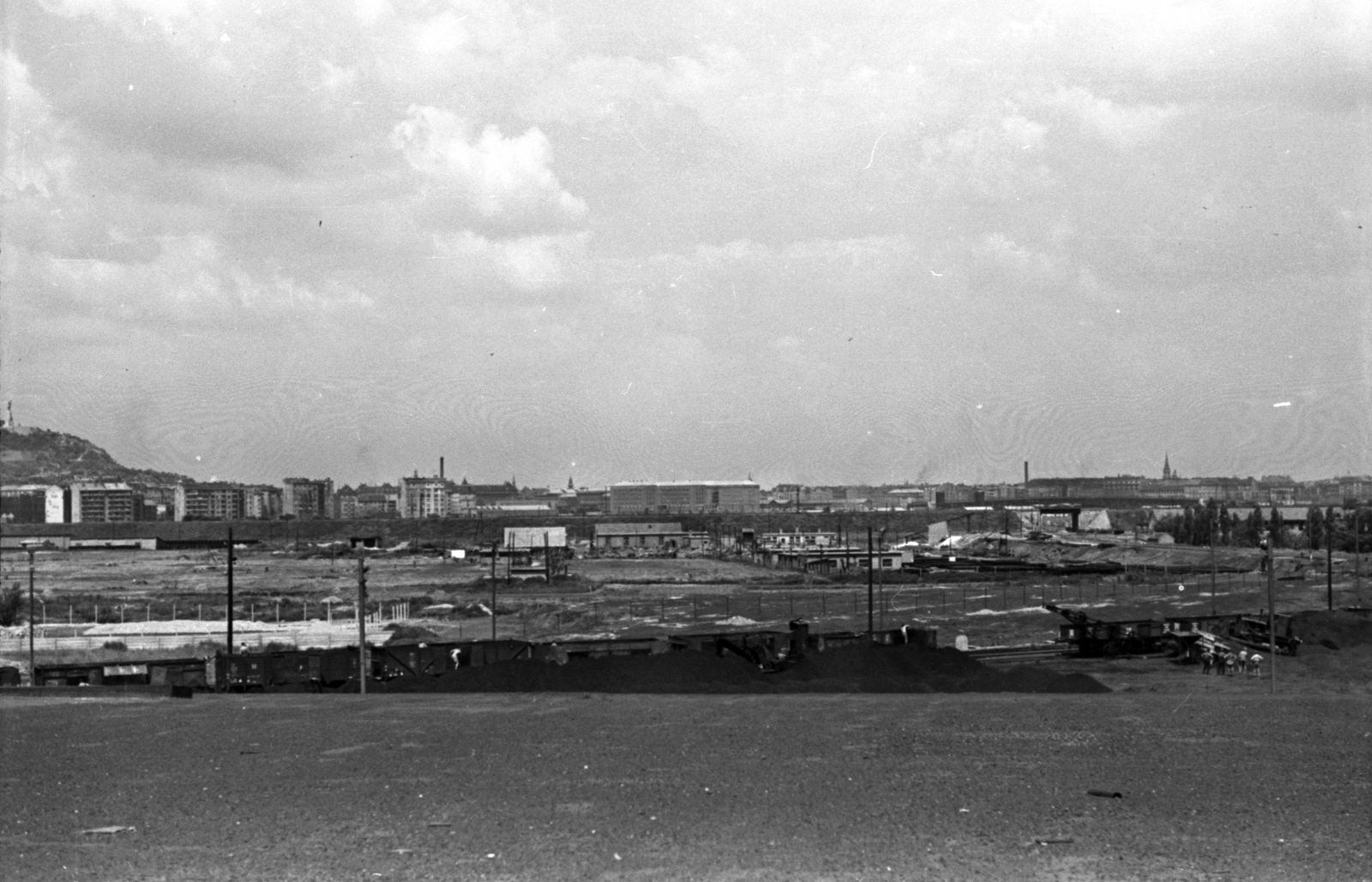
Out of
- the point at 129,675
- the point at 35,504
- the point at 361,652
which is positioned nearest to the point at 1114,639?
the point at 361,652

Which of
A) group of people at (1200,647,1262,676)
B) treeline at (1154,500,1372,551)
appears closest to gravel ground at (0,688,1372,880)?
group of people at (1200,647,1262,676)

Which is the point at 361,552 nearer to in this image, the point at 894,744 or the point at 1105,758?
the point at 894,744

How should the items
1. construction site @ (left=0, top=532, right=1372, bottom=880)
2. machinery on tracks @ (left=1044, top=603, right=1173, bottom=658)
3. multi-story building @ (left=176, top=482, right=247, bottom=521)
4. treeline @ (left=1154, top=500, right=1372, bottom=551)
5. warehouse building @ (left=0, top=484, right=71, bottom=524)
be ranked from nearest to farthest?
construction site @ (left=0, top=532, right=1372, bottom=880) < machinery on tracks @ (left=1044, top=603, right=1173, bottom=658) < treeline @ (left=1154, top=500, right=1372, bottom=551) < warehouse building @ (left=0, top=484, right=71, bottom=524) < multi-story building @ (left=176, top=482, right=247, bottom=521)

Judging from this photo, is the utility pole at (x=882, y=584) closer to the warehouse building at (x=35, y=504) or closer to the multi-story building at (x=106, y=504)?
the warehouse building at (x=35, y=504)

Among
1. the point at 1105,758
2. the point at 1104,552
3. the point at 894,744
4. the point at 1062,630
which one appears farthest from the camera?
the point at 1104,552

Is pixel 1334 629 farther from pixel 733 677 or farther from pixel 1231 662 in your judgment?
pixel 733 677

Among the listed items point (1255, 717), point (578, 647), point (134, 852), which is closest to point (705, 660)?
point (578, 647)

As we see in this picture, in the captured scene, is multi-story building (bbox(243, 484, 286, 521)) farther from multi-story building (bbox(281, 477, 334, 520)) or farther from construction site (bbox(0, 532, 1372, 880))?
construction site (bbox(0, 532, 1372, 880))
